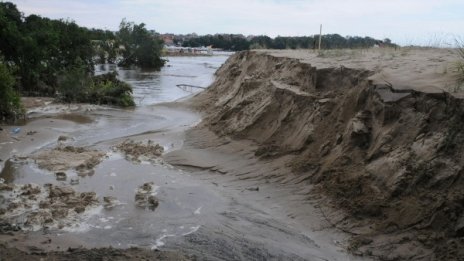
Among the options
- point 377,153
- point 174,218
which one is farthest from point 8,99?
point 377,153

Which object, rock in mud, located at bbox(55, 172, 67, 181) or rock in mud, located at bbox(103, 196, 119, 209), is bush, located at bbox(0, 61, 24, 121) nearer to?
rock in mud, located at bbox(55, 172, 67, 181)

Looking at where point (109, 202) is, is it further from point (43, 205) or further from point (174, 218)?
point (174, 218)

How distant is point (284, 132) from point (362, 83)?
7.46 feet

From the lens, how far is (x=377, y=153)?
816 centimetres

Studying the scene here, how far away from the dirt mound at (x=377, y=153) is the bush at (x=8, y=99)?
7525 mm

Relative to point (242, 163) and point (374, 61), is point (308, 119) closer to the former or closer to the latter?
point (242, 163)

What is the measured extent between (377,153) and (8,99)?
11.8 m

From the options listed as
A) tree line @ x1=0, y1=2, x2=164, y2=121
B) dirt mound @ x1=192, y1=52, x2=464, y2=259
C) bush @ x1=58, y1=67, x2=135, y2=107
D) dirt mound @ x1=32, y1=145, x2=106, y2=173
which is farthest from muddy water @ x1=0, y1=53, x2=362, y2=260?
bush @ x1=58, y1=67, x2=135, y2=107

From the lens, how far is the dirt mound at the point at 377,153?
21.4ft

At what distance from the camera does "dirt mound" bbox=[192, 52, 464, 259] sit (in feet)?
21.4

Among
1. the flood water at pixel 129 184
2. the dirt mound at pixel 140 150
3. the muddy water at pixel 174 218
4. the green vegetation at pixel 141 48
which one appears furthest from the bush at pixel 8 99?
the green vegetation at pixel 141 48

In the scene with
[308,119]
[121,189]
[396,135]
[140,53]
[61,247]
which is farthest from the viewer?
[140,53]

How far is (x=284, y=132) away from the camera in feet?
37.5

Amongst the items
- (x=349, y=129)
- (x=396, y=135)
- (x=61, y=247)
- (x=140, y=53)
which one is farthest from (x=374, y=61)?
(x=140, y=53)
